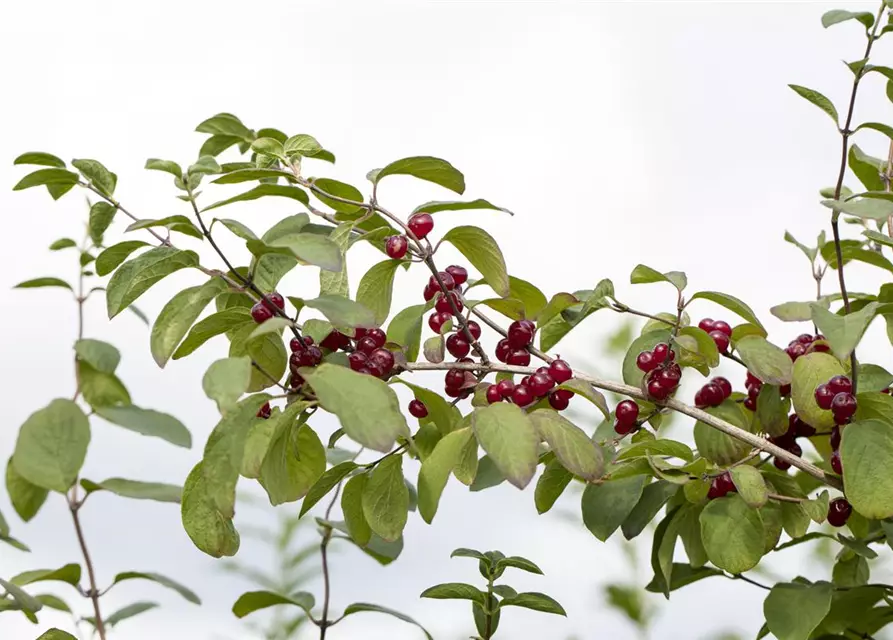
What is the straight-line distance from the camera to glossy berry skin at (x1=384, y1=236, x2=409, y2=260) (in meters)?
1.22

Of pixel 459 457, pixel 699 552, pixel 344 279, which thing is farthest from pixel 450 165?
pixel 699 552

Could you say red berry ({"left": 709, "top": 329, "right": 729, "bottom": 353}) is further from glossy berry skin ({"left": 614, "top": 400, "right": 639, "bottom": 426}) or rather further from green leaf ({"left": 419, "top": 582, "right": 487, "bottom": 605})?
green leaf ({"left": 419, "top": 582, "right": 487, "bottom": 605})

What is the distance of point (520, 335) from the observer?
131 centimetres

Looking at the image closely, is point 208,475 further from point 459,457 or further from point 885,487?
point 885,487

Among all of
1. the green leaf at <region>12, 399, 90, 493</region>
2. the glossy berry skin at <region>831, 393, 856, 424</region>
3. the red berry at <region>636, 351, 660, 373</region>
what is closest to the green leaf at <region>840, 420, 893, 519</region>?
the glossy berry skin at <region>831, 393, 856, 424</region>

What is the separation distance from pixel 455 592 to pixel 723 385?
446mm

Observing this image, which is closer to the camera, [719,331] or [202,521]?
[202,521]

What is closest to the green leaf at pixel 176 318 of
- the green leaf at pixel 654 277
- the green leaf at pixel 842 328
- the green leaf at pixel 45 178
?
the green leaf at pixel 45 178

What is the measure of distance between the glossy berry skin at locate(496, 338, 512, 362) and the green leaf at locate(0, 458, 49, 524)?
1.89 ft

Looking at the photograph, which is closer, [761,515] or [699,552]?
[761,515]

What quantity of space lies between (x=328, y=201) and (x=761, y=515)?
680mm

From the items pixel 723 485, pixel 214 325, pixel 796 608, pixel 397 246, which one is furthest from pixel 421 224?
pixel 796 608

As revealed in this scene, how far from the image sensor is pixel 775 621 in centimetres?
138

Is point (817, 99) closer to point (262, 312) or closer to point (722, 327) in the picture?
point (722, 327)
